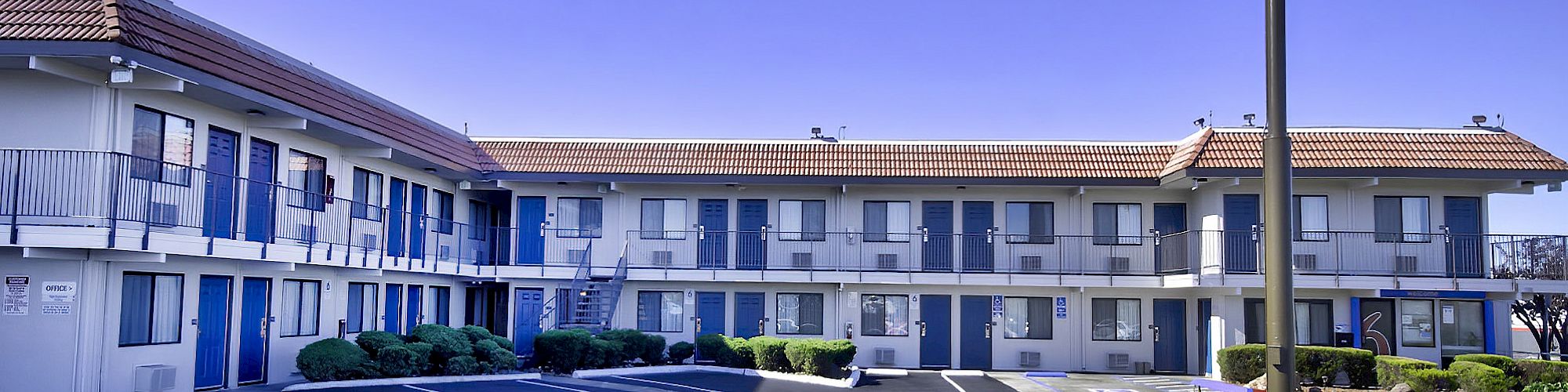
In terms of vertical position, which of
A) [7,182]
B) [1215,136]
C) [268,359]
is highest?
[1215,136]

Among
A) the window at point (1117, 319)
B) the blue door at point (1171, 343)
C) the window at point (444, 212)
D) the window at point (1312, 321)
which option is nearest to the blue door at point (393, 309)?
the window at point (444, 212)

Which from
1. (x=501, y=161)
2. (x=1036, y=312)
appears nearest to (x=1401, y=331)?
(x=1036, y=312)

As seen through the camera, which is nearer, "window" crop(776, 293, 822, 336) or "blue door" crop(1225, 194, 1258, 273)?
"blue door" crop(1225, 194, 1258, 273)

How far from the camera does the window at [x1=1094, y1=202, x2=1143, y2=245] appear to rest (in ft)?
101

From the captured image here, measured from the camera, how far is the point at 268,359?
22.5 meters

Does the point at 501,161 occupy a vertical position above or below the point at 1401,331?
above

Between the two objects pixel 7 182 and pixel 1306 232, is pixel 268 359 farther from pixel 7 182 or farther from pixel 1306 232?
pixel 1306 232

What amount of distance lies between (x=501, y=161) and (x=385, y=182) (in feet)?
13.7

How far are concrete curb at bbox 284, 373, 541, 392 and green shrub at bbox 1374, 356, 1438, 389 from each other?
15361 millimetres

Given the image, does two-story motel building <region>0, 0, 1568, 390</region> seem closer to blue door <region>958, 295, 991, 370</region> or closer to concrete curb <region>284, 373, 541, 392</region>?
blue door <region>958, 295, 991, 370</region>

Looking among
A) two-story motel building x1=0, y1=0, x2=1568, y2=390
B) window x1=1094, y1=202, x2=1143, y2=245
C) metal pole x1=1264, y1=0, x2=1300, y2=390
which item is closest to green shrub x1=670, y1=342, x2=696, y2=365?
two-story motel building x1=0, y1=0, x2=1568, y2=390

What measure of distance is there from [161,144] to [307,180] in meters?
4.55

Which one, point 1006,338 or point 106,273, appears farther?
point 1006,338

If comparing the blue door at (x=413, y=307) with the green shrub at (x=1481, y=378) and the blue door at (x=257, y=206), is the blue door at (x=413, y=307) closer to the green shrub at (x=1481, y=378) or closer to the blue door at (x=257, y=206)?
the blue door at (x=257, y=206)
